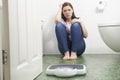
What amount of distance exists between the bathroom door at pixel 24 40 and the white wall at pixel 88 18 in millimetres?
1205

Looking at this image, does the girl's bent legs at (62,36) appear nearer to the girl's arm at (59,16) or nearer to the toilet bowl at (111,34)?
the girl's arm at (59,16)

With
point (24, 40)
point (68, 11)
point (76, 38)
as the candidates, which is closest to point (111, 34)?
point (76, 38)

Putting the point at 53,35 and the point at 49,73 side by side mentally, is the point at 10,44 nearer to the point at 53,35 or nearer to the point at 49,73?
the point at 49,73

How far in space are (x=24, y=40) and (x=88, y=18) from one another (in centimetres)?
161

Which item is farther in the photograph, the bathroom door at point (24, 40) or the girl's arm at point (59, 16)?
the girl's arm at point (59, 16)

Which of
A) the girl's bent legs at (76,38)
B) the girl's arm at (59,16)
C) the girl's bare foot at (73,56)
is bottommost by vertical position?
the girl's bare foot at (73,56)

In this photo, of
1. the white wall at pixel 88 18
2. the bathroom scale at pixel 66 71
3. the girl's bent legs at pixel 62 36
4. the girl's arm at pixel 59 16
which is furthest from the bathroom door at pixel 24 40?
the white wall at pixel 88 18

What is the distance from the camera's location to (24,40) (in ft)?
4.66


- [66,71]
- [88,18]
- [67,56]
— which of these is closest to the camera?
[66,71]

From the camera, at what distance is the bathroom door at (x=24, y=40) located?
4.03 feet

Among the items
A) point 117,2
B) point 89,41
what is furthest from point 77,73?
point 117,2

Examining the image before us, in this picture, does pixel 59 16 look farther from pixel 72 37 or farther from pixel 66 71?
pixel 66 71

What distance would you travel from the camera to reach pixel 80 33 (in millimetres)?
2480

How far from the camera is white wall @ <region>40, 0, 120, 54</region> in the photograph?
9.39 ft
